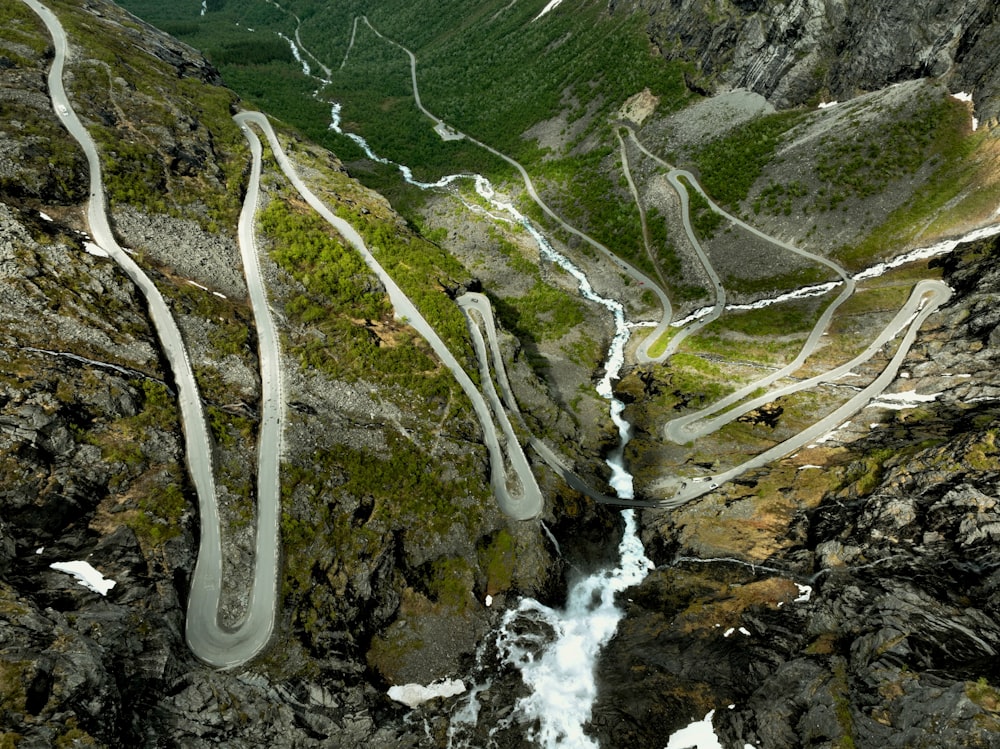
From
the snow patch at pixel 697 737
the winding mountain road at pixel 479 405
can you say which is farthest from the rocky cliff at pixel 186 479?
the snow patch at pixel 697 737

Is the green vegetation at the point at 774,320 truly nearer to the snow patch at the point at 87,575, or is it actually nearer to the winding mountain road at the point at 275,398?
the winding mountain road at the point at 275,398

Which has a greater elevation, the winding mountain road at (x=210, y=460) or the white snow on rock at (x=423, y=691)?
the winding mountain road at (x=210, y=460)

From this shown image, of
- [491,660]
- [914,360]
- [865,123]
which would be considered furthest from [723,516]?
[865,123]

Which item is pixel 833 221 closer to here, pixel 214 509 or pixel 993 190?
pixel 993 190

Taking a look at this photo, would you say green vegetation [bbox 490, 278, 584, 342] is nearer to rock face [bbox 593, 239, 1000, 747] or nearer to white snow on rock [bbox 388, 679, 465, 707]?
rock face [bbox 593, 239, 1000, 747]

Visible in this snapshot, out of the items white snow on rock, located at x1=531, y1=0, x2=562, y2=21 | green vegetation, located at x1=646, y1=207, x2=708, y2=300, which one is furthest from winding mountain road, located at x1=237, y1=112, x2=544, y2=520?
white snow on rock, located at x1=531, y1=0, x2=562, y2=21
